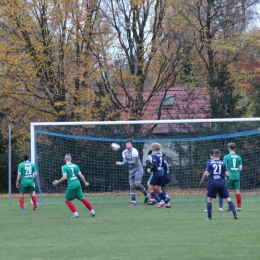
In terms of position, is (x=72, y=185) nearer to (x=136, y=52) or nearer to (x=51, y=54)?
(x=51, y=54)

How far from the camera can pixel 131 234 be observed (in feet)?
37.6

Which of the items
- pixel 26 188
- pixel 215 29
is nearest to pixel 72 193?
pixel 26 188

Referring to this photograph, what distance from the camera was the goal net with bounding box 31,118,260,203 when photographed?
901 inches

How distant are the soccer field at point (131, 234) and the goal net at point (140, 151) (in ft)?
17.5

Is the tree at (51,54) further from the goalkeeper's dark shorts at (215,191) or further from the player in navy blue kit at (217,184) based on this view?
the goalkeeper's dark shorts at (215,191)

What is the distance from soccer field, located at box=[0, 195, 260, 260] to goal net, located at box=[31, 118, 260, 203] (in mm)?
5330

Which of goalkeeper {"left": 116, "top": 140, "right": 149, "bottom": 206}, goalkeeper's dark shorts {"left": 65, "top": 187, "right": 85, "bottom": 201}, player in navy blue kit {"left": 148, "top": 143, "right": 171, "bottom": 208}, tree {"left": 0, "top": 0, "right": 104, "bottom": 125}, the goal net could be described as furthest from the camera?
tree {"left": 0, "top": 0, "right": 104, "bottom": 125}

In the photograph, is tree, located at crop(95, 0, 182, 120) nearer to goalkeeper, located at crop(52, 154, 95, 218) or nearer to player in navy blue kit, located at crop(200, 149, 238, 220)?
goalkeeper, located at crop(52, 154, 95, 218)

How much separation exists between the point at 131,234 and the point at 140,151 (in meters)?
12.6

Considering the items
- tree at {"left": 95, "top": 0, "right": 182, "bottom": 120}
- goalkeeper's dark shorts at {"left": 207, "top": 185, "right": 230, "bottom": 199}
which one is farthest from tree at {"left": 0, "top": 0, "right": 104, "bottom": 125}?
goalkeeper's dark shorts at {"left": 207, "top": 185, "right": 230, "bottom": 199}

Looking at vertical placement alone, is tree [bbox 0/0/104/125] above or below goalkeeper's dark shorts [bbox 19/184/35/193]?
above

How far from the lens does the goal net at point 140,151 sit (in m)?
22.9

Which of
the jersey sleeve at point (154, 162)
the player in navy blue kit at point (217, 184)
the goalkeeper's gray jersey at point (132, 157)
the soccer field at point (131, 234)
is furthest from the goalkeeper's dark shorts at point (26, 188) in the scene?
the player in navy blue kit at point (217, 184)

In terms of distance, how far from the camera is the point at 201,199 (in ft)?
67.5
